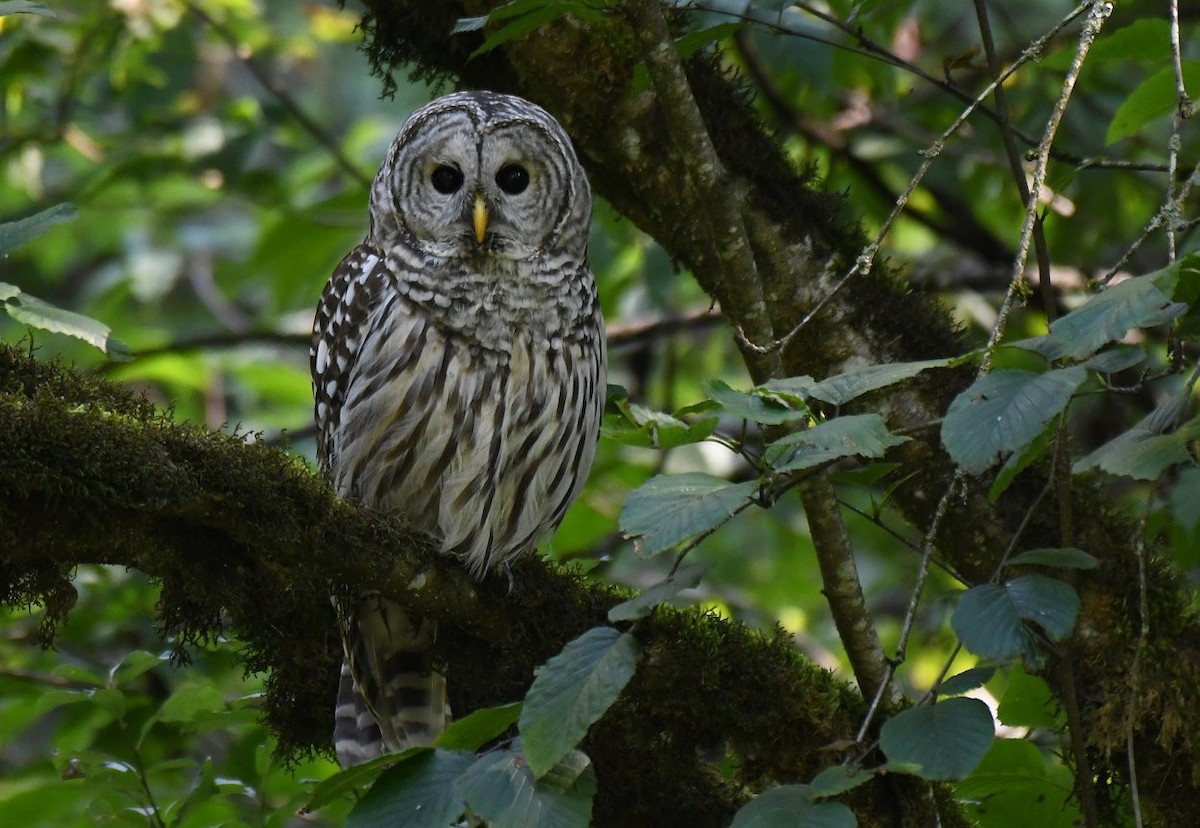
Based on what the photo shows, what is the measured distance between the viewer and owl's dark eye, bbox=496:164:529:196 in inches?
146

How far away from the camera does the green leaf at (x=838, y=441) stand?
5.96 feet

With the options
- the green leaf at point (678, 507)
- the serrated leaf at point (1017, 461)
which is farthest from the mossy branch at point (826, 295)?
the green leaf at point (678, 507)

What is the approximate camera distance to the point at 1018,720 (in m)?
2.68

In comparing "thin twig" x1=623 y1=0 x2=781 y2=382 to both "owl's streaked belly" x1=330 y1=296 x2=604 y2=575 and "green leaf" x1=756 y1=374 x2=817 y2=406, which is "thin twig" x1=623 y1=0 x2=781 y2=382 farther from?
"owl's streaked belly" x1=330 y1=296 x2=604 y2=575

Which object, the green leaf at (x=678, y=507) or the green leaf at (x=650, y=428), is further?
the green leaf at (x=650, y=428)

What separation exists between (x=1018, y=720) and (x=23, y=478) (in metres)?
1.84

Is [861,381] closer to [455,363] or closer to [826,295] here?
[826,295]

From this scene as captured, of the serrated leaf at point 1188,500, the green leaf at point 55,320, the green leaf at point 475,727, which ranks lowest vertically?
the green leaf at point 475,727

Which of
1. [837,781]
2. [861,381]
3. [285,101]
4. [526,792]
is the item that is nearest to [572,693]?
[526,792]

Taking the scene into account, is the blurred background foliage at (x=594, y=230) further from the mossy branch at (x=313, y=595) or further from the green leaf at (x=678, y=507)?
the green leaf at (x=678, y=507)

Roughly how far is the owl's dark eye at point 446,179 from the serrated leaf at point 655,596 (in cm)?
193

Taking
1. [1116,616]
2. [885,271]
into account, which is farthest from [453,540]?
[1116,616]

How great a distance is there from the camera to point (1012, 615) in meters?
1.93

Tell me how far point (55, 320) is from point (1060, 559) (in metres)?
1.83
